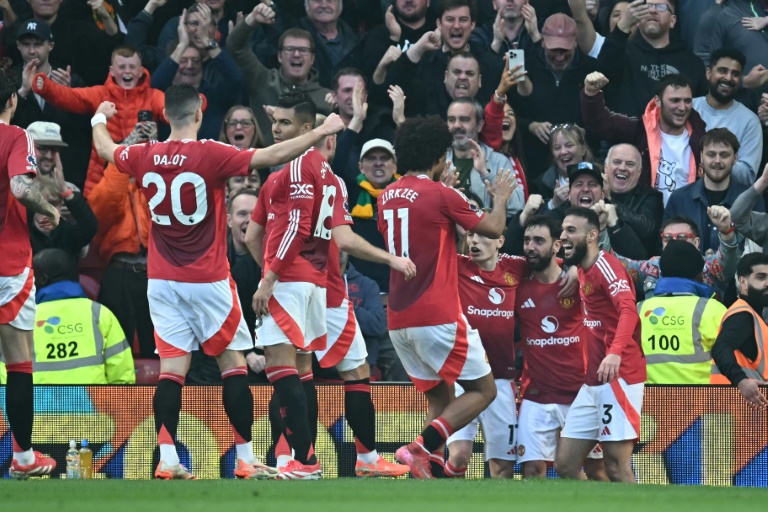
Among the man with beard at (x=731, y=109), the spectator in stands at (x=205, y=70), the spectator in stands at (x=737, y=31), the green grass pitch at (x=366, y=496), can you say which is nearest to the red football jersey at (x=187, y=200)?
the green grass pitch at (x=366, y=496)

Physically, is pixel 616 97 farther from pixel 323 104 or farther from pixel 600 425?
pixel 600 425

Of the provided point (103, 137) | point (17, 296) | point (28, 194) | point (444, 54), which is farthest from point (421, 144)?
point (444, 54)

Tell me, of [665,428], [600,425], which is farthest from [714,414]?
[600,425]

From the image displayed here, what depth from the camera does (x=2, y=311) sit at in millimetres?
9156

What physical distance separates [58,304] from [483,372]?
12.7 ft

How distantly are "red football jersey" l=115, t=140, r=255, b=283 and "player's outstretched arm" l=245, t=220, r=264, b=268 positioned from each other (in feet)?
1.88

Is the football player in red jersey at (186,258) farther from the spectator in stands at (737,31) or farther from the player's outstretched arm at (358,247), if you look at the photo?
the spectator in stands at (737,31)

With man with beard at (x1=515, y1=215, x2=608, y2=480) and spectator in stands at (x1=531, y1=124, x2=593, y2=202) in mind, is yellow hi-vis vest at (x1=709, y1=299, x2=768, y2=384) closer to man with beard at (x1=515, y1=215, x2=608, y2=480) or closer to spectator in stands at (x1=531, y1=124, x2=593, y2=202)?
man with beard at (x1=515, y1=215, x2=608, y2=480)

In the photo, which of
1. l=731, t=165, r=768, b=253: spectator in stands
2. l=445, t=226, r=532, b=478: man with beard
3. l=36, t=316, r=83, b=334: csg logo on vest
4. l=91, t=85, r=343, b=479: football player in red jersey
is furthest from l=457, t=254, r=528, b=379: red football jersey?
l=36, t=316, r=83, b=334: csg logo on vest

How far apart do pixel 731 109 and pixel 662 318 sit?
11.2 ft

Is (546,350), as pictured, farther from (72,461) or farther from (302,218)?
(72,461)

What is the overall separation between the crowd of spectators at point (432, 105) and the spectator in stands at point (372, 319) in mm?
20

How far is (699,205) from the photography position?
12.8m

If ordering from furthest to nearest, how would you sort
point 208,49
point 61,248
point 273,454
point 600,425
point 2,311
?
point 208,49 < point 61,248 < point 273,454 < point 600,425 < point 2,311
